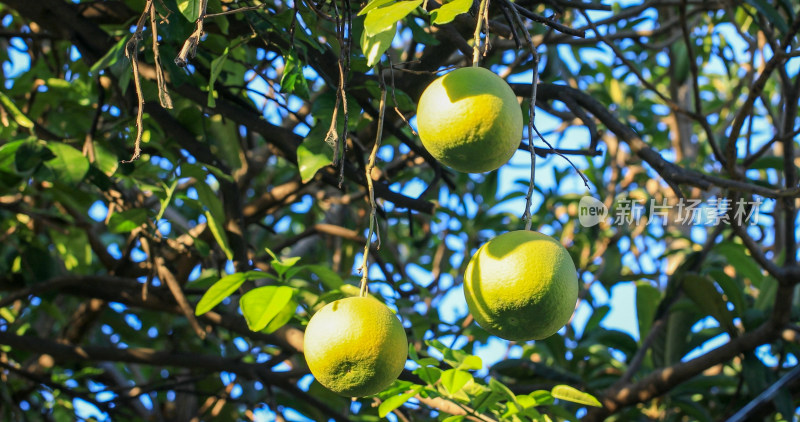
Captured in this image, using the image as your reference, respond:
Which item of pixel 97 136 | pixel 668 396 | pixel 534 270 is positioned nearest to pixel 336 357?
pixel 534 270

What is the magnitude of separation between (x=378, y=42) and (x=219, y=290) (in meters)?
0.60

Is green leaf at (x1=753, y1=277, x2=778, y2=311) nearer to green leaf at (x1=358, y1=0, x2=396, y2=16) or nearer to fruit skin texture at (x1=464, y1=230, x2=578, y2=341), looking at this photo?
fruit skin texture at (x1=464, y1=230, x2=578, y2=341)

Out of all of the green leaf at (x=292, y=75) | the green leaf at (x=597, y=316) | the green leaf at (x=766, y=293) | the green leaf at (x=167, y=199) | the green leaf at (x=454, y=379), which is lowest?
the green leaf at (x=597, y=316)

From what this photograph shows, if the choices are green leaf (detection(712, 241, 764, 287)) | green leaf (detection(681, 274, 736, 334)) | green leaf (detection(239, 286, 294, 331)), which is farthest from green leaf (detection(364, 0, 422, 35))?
green leaf (detection(712, 241, 764, 287))

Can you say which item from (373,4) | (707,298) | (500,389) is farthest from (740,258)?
(373,4)

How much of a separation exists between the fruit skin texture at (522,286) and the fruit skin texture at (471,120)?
96 mm

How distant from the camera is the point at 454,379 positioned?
3.84ft

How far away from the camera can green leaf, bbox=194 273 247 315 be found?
1255mm

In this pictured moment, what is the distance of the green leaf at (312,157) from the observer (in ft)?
4.01

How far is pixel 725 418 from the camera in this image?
227cm

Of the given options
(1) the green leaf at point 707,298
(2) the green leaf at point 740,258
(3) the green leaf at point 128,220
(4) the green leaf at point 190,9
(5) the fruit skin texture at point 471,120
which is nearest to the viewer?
(5) the fruit skin texture at point 471,120

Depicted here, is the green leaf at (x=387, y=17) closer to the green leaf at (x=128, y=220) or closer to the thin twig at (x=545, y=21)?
the thin twig at (x=545, y=21)

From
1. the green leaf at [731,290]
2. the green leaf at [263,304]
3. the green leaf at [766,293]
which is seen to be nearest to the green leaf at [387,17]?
the green leaf at [263,304]

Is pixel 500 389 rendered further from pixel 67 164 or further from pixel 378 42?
pixel 67 164
